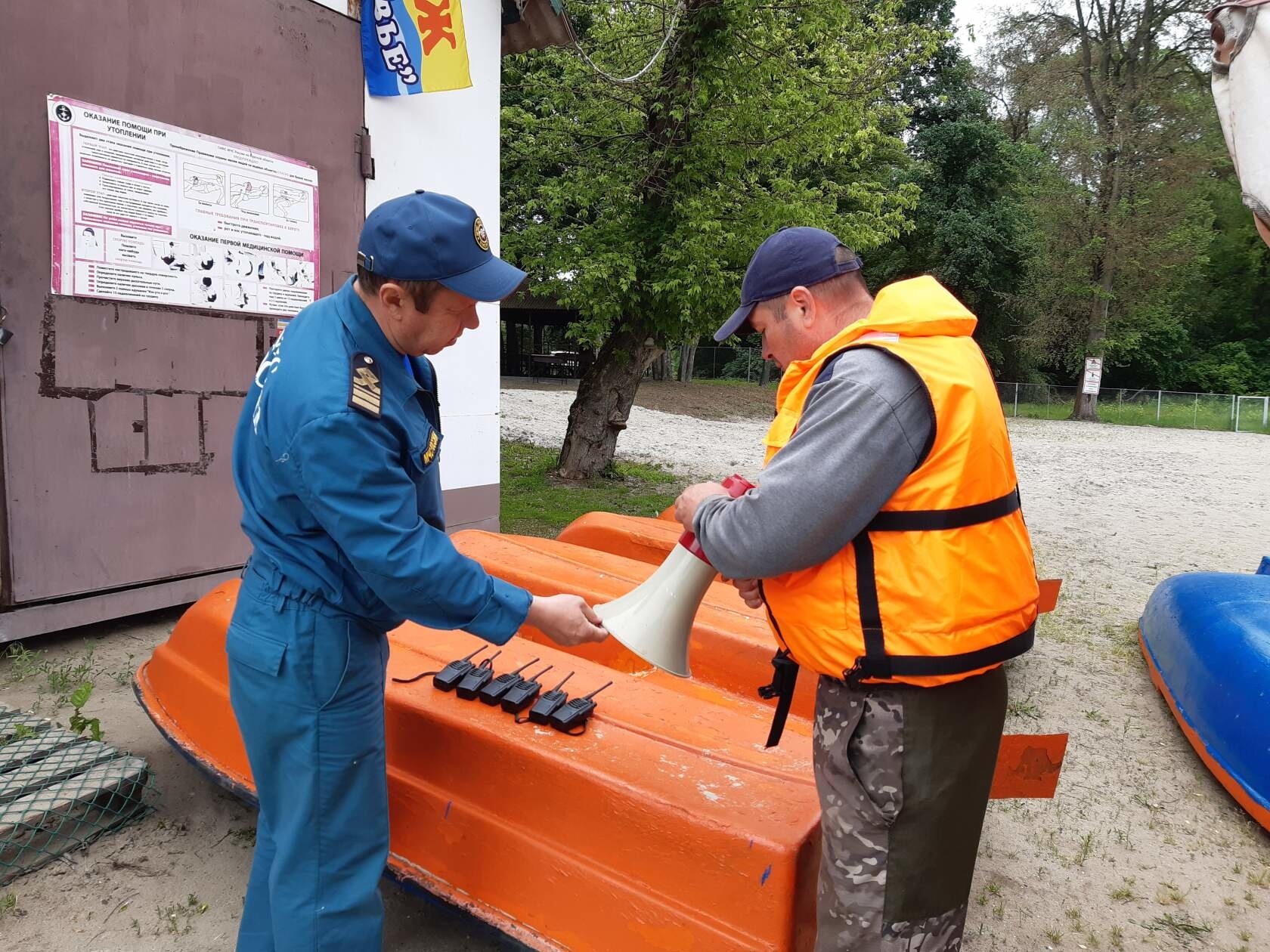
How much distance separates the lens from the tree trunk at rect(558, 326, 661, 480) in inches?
451

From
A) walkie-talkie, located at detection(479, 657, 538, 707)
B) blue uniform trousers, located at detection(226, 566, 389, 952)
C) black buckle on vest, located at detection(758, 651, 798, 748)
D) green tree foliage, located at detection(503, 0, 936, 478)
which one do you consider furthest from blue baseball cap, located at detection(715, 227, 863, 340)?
green tree foliage, located at detection(503, 0, 936, 478)

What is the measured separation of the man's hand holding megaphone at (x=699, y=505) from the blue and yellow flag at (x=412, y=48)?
17.3 feet

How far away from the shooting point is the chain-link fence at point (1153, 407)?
2811cm

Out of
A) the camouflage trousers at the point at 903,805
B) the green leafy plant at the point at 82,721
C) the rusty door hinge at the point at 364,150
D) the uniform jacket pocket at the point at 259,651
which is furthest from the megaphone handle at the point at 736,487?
the rusty door hinge at the point at 364,150

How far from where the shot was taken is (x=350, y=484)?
1880mm

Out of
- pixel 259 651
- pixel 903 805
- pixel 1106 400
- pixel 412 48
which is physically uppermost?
pixel 412 48

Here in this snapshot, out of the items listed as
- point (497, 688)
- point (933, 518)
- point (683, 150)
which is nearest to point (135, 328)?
point (497, 688)

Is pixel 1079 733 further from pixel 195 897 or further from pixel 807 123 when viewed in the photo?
pixel 807 123

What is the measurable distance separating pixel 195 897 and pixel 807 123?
893 centimetres

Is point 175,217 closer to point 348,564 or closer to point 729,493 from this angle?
point 348,564

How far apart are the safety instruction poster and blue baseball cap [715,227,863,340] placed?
4.31 meters

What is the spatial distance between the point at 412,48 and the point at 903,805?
611cm

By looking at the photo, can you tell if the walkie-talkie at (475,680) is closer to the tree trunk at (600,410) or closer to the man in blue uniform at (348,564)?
the man in blue uniform at (348,564)

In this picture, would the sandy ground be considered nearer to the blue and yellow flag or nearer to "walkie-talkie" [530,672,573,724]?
"walkie-talkie" [530,672,573,724]
